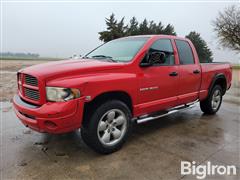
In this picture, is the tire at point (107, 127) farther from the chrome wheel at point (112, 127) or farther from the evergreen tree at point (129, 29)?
the evergreen tree at point (129, 29)

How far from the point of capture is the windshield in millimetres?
3475

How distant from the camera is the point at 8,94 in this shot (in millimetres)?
7230

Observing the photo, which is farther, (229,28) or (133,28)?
(133,28)

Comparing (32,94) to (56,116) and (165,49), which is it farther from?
(165,49)

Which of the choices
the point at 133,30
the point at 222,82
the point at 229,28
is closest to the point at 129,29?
the point at 133,30

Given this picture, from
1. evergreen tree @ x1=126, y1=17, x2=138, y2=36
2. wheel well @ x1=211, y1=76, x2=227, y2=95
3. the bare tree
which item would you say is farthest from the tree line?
wheel well @ x1=211, y1=76, x2=227, y2=95

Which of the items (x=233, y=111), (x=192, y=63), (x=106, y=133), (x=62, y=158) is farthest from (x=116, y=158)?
(x=233, y=111)

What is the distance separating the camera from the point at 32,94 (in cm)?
278

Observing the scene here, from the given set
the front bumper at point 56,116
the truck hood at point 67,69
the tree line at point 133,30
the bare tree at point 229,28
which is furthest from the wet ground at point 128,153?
the tree line at point 133,30

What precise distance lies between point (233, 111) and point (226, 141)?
255cm

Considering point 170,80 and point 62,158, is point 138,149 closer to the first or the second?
point 62,158

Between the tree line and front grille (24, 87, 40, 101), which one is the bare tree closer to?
the tree line

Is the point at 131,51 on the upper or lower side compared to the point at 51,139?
upper
